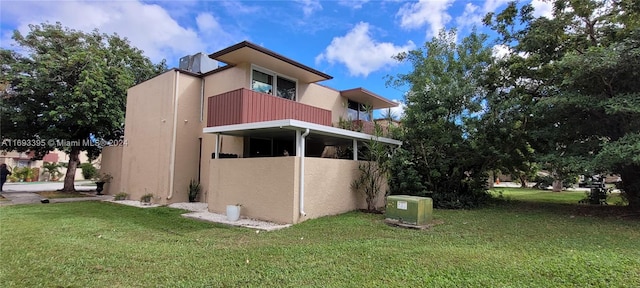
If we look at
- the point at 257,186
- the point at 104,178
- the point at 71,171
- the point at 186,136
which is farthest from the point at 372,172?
the point at 71,171

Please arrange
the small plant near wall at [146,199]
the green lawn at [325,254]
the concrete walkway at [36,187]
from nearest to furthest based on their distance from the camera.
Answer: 1. the green lawn at [325,254]
2. the small plant near wall at [146,199]
3. the concrete walkway at [36,187]

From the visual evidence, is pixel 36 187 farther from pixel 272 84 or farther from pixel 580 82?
A: pixel 580 82

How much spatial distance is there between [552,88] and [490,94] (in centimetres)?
182

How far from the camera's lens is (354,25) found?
48.6 ft

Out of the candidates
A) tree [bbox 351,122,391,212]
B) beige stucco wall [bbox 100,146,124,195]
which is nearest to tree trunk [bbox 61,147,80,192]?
beige stucco wall [bbox 100,146,124,195]

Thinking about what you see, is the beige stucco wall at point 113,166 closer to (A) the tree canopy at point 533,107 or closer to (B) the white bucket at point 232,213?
(B) the white bucket at point 232,213

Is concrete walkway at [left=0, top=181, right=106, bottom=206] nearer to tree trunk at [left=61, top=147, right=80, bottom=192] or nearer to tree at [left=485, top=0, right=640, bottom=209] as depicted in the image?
tree trunk at [left=61, top=147, right=80, bottom=192]

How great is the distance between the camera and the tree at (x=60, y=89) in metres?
15.1

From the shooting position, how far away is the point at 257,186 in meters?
8.97

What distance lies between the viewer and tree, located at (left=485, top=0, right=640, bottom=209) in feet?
26.5

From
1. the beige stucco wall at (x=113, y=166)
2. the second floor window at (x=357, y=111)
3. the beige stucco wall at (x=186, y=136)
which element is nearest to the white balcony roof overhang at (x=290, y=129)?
the beige stucco wall at (x=186, y=136)

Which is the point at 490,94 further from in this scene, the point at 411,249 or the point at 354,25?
the point at 411,249

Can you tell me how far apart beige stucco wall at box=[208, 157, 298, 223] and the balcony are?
51.8 inches

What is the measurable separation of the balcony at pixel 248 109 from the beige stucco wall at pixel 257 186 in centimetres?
132
